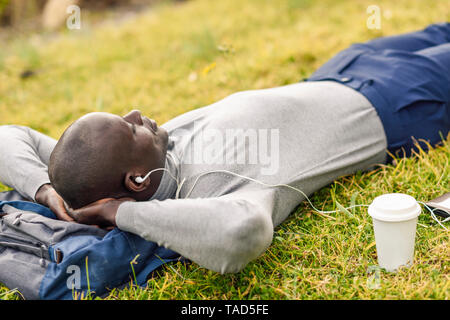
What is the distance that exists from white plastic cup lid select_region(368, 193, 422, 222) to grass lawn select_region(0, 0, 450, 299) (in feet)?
0.86

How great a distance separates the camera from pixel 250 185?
6.66 feet

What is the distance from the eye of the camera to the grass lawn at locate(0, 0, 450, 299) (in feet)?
6.19

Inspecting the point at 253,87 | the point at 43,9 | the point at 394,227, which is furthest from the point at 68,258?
the point at 43,9

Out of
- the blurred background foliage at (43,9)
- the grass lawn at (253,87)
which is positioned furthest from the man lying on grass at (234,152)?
the blurred background foliage at (43,9)

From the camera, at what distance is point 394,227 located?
5.64ft

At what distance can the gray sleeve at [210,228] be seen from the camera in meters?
1.68

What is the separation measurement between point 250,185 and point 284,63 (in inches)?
93.5

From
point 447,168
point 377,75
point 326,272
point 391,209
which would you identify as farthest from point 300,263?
point 377,75

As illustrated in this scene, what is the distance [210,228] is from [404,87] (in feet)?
A: 4.82

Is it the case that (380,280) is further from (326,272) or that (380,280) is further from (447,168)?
(447,168)

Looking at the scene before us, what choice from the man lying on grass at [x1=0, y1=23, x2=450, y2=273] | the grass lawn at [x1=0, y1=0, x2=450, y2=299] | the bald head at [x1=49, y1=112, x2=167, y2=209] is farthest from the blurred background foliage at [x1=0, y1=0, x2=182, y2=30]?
the bald head at [x1=49, y1=112, x2=167, y2=209]

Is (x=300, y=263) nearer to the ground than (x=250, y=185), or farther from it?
nearer to the ground

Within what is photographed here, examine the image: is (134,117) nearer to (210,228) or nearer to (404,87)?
(210,228)

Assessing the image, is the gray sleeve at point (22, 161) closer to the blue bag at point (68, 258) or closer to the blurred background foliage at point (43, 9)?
the blue bag at point (68, 258)
